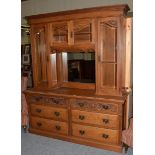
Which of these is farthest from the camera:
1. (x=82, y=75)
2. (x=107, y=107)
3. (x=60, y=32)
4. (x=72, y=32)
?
(x=82, y=75)

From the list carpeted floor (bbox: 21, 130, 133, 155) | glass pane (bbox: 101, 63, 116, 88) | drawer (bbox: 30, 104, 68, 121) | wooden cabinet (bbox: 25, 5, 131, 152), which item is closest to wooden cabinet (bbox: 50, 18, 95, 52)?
wooden cabinet (bbox: 25, 5, 131, 152)

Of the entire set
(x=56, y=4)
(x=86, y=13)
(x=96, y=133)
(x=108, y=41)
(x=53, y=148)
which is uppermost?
(x=56, y=4)

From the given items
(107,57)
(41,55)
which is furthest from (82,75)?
(41,55)

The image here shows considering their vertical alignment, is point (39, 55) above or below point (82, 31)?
below

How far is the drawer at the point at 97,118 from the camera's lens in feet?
9.46

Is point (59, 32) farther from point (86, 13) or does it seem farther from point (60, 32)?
point (86, 13)

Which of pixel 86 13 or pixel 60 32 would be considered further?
pixel 60 32

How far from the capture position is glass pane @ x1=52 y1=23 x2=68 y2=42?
10.8ft

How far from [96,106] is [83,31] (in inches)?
45.0

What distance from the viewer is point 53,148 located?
3.09 metres

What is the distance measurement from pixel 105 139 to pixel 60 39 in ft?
5.66
